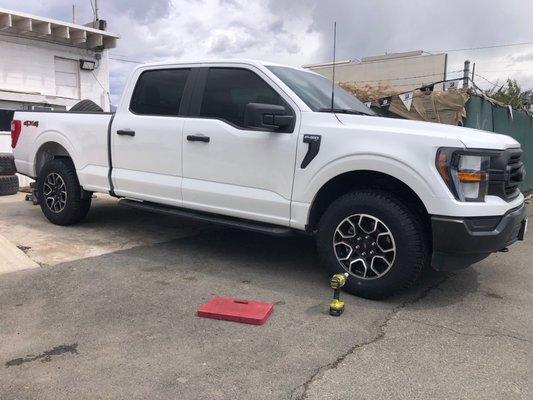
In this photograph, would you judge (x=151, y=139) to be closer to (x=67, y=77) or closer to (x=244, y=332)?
(x=244, y=332)

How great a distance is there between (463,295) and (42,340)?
342cm

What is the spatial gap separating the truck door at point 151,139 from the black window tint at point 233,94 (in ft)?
1.15

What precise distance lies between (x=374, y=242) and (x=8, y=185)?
8306 mm

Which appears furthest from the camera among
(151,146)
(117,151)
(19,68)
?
(19,68)

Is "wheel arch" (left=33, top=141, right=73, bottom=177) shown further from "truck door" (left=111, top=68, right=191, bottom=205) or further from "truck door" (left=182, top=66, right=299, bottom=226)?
"truck door" (left=182, top=66, right=299, bottom=226)

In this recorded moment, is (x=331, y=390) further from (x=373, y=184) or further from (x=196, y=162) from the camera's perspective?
(x=196, y=162)

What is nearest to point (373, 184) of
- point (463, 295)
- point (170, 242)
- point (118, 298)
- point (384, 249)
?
point (384, 249)

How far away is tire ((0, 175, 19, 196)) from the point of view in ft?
32.5

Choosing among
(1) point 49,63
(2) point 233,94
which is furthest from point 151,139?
(1) point 49,63

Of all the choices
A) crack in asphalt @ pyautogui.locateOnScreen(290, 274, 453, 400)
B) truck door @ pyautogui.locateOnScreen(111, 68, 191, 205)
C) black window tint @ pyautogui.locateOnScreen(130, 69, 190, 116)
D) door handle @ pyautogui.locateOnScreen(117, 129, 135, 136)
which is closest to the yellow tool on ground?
crack in asphalt @ pyautogui.locateOnScreen(290, 274, 453, 400)

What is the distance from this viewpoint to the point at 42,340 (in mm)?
3432

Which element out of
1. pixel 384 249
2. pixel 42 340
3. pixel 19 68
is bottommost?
pixel 42 340

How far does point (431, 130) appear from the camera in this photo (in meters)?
4.01

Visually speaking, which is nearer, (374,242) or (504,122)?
(374,242)
